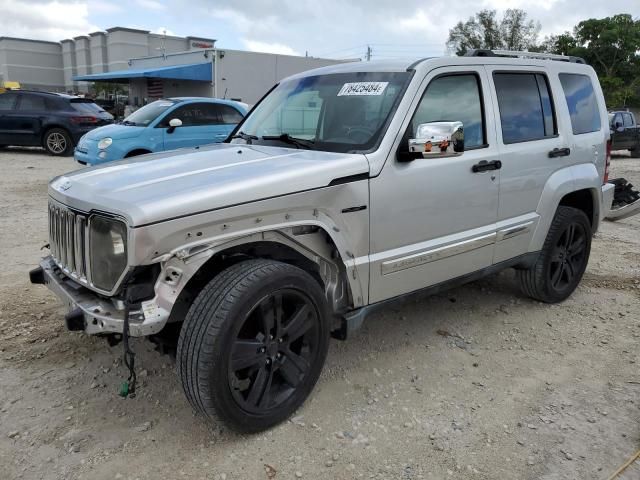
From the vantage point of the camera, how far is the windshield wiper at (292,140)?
3504 millimetres

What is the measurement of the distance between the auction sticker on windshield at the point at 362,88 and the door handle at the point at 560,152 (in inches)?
63.6

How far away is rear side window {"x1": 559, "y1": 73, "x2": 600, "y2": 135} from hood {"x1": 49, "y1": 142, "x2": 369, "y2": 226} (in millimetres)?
2438

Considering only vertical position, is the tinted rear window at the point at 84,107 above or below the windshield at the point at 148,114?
above

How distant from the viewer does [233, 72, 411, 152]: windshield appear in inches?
133

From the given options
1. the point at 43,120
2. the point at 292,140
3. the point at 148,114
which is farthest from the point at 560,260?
the point at 43,120

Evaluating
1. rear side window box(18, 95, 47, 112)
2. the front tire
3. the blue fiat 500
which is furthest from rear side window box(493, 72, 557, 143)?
rear side window box(18, 95, 47, 112)

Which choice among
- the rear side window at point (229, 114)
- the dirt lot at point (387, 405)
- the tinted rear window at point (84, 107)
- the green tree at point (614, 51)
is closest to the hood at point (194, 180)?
the dirt lot at point (387, 405)

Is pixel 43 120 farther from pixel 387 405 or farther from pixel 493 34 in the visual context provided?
pixel 493 34

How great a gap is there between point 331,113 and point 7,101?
14.3 meters

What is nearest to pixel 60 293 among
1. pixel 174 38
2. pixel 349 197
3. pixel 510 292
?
pixel 349 197

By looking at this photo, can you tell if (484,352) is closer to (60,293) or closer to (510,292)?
(510,292)

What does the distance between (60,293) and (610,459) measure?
9.84 ft

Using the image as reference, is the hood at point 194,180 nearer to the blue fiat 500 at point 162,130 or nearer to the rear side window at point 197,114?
the blue fiat 500 at point 162,130

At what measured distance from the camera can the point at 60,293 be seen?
2990 millimetres
